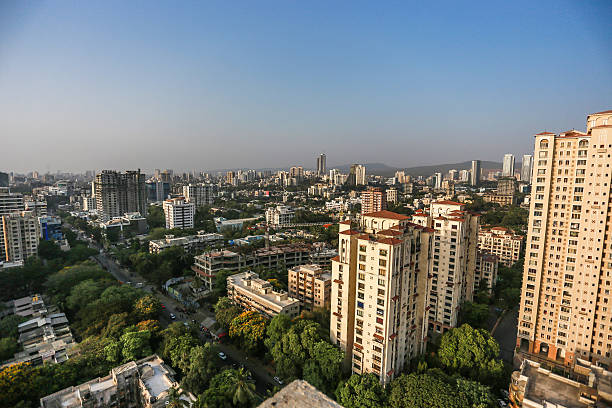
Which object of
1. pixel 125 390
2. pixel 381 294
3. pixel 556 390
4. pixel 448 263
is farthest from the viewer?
pixel 448 263

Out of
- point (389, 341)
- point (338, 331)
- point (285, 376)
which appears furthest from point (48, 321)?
point (389, 341)

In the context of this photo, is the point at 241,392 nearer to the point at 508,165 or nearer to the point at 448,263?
the point at 448,263

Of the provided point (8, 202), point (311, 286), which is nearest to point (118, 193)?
point (8, 202)

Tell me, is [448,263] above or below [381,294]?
below

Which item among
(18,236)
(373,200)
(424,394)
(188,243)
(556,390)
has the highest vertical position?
(373,200)

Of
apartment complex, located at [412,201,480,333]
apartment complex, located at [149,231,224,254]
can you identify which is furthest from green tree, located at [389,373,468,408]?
apartment complex, located at [149,231,224,254]

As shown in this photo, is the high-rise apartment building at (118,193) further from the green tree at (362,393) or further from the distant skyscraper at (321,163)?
the distant skyscraper at (321,163)

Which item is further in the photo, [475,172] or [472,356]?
[475,172]

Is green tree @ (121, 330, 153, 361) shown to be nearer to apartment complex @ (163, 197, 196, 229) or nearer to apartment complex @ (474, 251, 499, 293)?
apartment complex @ (474, 251, 499, 293)
